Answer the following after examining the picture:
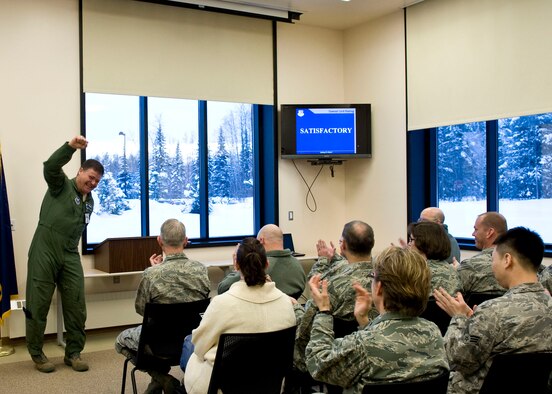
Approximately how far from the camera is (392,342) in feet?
6.17

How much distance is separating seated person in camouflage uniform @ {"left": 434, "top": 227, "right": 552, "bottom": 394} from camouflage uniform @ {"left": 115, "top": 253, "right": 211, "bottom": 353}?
1545 millimetres

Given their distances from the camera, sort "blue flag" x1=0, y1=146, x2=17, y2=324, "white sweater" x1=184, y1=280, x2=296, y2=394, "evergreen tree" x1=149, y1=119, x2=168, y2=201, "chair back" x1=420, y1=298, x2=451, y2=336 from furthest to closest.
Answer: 1. "evergreen tree" x1=149, y1=119, x2=168, y2=201
2. "blue flag" x1=0, y1=146, x2=17, y2=324
3. "chair back" x1=420, y1=298, x2=451, y2=336
4. "white sweater" x1=184, y1=280, x2=296, y2=394

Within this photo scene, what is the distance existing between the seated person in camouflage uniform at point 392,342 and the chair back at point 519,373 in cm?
36

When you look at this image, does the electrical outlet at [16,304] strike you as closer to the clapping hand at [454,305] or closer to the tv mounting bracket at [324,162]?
the tv mounting bracket at [324,162]

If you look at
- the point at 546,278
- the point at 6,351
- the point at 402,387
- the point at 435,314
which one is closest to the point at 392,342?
the point at 402,387

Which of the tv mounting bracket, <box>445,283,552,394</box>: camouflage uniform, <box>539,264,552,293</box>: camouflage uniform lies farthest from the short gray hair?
the tv mounting bracket

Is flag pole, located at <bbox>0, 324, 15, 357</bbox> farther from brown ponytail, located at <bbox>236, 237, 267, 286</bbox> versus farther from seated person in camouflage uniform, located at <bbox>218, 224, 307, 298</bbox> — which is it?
brown ponytail, located at <bbox>236, 237, 267, 286</bbox>

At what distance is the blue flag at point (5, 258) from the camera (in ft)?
17.3

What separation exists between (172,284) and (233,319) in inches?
38.8

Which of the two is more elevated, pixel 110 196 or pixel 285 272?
pixel 110 196

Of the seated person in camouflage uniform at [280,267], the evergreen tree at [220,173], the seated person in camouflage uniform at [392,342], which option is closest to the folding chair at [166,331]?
the seated person in camouflage uniform at [280,267]

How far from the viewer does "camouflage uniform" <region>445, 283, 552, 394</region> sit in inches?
87.7

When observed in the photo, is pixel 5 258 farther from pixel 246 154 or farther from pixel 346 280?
pixel 346 280

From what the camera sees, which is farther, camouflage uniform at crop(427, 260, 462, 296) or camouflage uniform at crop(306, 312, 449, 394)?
camouflage uniform at crop(427, 260, 462, 296)
